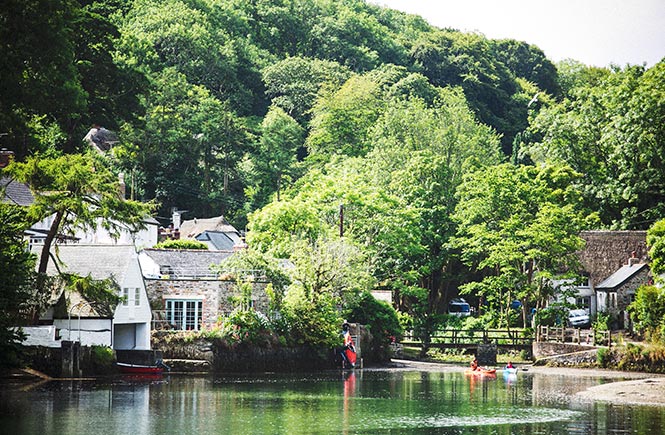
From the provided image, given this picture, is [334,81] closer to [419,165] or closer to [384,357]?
[419,165]

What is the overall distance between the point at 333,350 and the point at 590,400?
21.6 m

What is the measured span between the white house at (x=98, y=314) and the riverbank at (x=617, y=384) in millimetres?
17360

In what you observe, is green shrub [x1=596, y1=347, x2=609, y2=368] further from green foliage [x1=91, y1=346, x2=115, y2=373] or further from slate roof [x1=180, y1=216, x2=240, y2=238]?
slate roof [x1=180, y1=216, x2=240, y2=238]

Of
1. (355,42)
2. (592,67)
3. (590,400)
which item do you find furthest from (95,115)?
(592,67)

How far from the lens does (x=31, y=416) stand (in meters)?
38.1

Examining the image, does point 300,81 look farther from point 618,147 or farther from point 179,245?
point 179,245

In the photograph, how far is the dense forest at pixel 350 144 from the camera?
73.0m

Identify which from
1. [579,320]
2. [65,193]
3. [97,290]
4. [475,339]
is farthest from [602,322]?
[65,193]

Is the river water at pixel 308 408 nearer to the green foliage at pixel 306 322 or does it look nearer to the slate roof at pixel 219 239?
the green foliage at pixel 306 322

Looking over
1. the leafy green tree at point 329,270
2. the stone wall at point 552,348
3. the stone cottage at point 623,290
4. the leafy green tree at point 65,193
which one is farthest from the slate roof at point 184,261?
the stone cottage at point 623,290

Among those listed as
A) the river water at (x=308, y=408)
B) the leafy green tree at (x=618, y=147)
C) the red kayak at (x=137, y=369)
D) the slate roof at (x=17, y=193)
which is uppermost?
the leafy green tree at (x=618, y=147)

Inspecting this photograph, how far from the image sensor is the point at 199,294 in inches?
2473

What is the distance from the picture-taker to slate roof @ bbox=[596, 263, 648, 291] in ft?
257

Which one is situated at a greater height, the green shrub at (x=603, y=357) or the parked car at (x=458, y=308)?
the parked car at (x=458, y=308)
